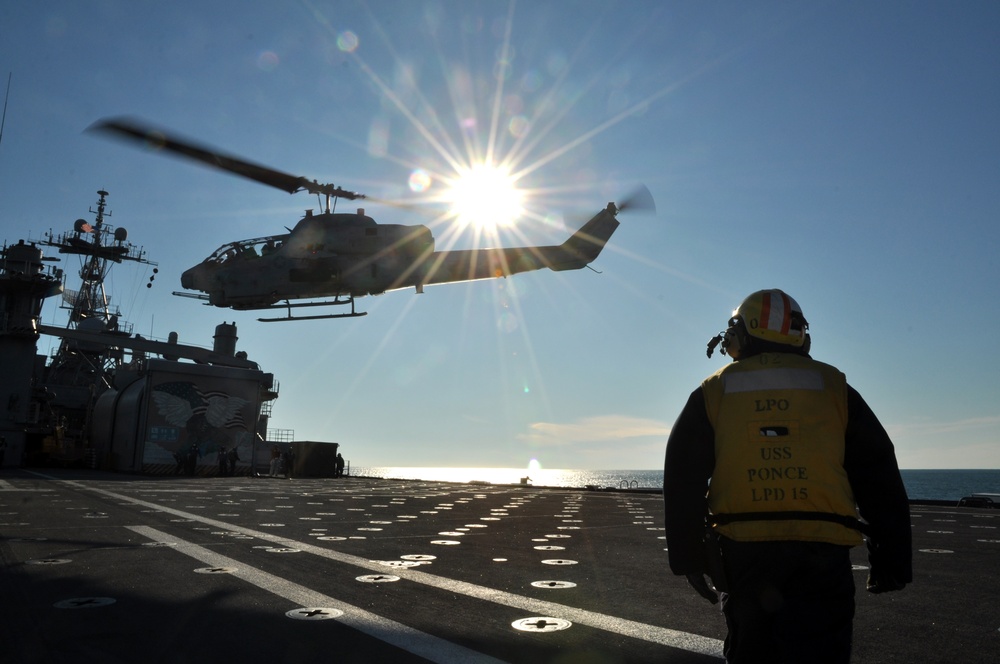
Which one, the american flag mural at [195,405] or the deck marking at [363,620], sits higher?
the american flag mural at [195,405]

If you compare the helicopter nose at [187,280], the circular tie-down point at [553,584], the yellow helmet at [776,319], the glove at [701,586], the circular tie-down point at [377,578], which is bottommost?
the circular tie-down point at [377,578]

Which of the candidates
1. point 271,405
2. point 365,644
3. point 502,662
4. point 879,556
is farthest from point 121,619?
point 271,405

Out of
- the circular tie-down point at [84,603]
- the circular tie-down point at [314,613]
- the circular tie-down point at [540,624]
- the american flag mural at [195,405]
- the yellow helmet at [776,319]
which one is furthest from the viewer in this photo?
the american flag mural at [195,405]

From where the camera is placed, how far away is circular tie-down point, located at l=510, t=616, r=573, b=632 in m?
4.39

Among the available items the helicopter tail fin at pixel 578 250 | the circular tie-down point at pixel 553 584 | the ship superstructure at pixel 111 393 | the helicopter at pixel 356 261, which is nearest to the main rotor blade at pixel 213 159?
the helicopter at pixel 356 261

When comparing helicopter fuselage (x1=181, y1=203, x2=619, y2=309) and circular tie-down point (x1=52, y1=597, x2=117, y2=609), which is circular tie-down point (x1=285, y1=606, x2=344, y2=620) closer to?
circular tie-down point (x1=52, y1=597, x2=117, y2=609)

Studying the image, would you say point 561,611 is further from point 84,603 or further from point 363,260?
point 363,260

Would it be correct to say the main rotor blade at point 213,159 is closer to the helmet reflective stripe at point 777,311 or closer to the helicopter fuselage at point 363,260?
the helicopter fuselage at point 363,260

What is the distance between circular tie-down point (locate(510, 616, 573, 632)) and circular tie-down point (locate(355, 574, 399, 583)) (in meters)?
1.79

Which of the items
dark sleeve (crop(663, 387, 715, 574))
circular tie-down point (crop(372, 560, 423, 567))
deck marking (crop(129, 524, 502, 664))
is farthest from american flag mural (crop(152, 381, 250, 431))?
dark sleeve (crop(663, 387, 715, 574))

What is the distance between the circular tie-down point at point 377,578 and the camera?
5.93m

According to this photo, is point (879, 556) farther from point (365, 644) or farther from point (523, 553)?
point (523, 553)

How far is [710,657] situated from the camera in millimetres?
3801

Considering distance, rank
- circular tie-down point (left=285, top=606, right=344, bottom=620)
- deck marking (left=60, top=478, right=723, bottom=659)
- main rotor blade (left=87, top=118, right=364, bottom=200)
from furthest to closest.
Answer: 1. main rotor blade (left=87, top=118, right=364, bottom=200)
2. circular tie-down point (left=285, top=606, right=344, bottom=620)
3. deck marking (left=60, top=478, right=723, bottom=659)
